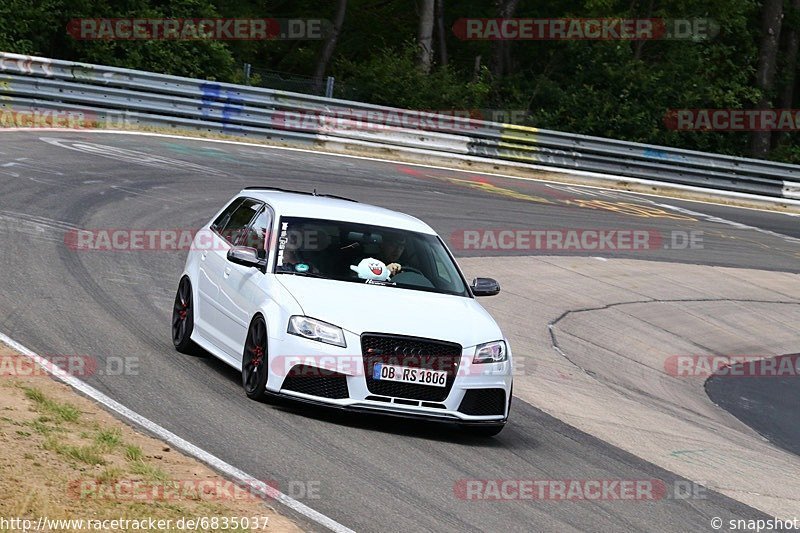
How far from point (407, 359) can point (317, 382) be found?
2.18 ft

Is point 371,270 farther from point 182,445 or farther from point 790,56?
point 790,56

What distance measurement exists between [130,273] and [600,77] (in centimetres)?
2576

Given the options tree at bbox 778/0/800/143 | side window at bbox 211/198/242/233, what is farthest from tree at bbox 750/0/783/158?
side window at bbox 211/198/242/233

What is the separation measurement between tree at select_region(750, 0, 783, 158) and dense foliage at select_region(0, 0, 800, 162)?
149mm

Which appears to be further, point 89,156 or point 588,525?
point 89,156

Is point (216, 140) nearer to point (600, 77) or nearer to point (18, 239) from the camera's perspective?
point (18, 239)

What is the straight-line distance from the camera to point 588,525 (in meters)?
8.00

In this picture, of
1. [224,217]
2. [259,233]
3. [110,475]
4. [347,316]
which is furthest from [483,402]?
[224,217]

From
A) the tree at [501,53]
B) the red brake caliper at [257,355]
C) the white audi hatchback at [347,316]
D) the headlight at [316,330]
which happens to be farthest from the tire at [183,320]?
the tree at [501,53]

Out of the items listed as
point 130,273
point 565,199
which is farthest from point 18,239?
point 565,199

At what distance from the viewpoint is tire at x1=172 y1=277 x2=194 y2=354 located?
1145 cm

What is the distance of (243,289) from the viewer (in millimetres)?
10500

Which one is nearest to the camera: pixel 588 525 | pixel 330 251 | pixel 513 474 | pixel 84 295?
pixel 588 525

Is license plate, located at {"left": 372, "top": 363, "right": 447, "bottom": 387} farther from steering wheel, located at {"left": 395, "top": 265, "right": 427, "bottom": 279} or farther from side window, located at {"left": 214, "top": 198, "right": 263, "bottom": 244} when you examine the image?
side window, located at {"left": 214, "top": 198, "right": 263, "bottom": 244}
